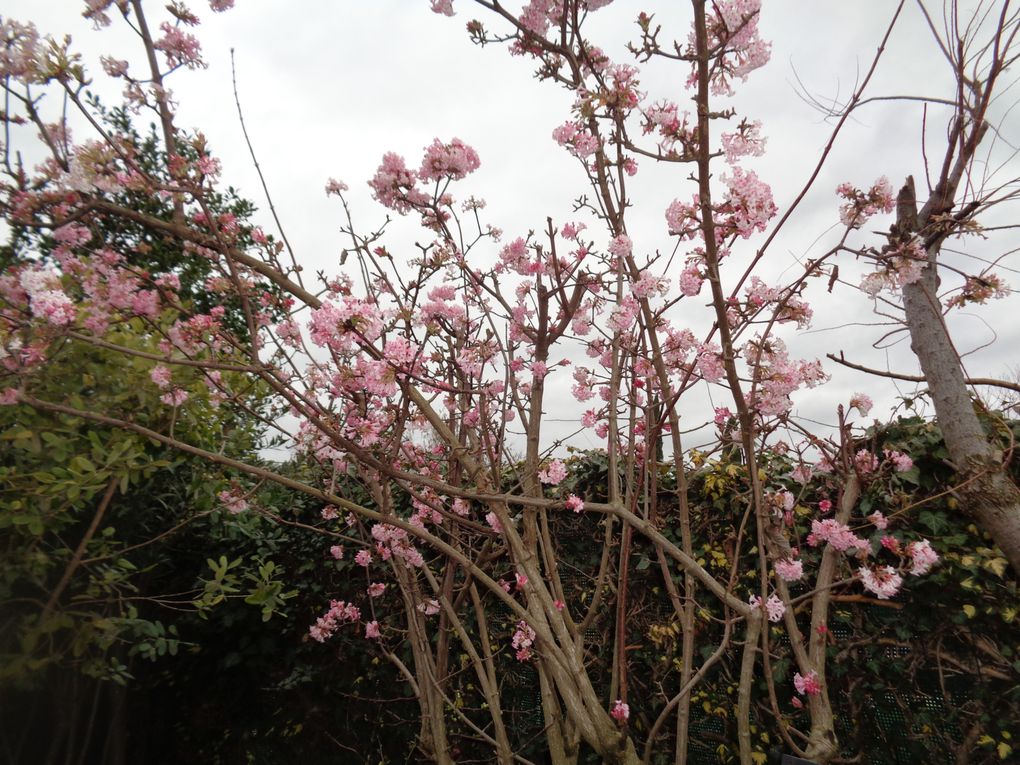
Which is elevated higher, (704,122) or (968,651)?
(704,122)

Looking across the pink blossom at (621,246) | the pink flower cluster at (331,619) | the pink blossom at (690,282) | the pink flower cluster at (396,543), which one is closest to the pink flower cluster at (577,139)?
the pink blossom at (621,246)

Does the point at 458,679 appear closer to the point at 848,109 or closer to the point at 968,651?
the point at 968,651

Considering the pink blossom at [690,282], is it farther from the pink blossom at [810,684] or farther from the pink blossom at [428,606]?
the pink blossom at [428,606]

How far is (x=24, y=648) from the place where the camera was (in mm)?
2561

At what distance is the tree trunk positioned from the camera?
2.01 meters

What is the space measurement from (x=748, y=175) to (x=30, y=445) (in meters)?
2.75

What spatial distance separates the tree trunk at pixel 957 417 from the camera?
6.59ft

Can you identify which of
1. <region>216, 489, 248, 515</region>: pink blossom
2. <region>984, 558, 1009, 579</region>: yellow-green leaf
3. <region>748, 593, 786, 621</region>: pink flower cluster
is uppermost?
<region>216, 489, 248, 515</region>: pink blossom

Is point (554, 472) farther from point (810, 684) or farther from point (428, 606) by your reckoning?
point (810, 684)

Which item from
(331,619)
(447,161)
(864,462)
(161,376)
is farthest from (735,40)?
(331,619)

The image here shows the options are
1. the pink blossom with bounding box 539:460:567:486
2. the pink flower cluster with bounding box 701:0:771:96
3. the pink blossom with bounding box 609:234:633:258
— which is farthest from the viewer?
the pink blossom with bounding box 539:460:567:486

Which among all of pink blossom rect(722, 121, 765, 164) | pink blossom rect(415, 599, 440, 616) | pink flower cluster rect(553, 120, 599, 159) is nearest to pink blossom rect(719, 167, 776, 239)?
pink blossom rect(722, 121, 765, 164)

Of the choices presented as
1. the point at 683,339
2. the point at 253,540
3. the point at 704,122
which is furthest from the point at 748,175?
the point at 253,540

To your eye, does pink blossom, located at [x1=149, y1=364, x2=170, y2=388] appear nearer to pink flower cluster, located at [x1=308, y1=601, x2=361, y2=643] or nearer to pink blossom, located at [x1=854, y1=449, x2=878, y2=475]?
pink flower cluster, located at [x1=308, y1=601, x2=361, y2=643]
